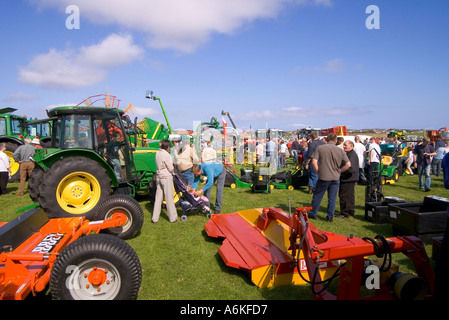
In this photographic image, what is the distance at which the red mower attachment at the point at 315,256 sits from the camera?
2.38 meters

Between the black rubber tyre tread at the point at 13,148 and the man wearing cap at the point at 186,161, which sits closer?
the man wearing cap at the point at 186,161

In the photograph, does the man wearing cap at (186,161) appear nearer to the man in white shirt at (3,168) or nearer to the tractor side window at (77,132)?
the tractor side window at (77,132)

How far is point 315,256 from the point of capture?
2.35m

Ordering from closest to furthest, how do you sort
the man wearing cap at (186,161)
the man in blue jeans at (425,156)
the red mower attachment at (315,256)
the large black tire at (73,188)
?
the red mower attachment at (315,256), the large black tire at (73,188), the man wearing cap at (186,161), the man in blue jeans at (425,156)

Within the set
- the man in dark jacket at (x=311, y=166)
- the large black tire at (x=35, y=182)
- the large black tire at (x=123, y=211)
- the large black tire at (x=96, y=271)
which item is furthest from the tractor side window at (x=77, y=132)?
the man in dark jacket at (x=311, y=166)

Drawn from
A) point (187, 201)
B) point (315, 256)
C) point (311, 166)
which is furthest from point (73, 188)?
point (311, 166)

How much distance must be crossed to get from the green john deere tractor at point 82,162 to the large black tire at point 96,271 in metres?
2.87

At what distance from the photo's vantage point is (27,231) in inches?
135

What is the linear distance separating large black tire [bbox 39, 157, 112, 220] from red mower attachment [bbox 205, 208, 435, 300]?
222 centimetres

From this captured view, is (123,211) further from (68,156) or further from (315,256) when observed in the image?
(315,256)

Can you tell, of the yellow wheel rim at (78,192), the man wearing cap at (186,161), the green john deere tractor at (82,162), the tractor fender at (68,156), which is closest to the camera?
the green john deere tractor at (82,162)

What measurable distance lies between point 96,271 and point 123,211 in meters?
2.14
